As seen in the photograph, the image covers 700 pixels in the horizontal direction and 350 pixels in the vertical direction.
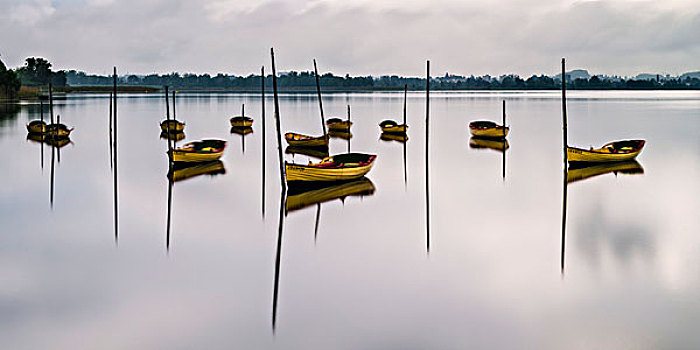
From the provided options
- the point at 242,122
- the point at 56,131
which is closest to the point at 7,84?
the point at 242,122

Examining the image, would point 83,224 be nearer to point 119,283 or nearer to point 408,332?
point 119,283

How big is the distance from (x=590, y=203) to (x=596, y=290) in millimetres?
10207

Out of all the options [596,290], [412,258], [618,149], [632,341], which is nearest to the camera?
[632,341]

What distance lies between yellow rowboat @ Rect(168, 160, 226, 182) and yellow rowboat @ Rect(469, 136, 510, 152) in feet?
59.4

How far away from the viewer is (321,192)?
24125 mm

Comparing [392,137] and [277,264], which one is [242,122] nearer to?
[392,137]

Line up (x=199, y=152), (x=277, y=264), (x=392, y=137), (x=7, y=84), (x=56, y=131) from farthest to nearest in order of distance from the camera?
(x=7, y=84) → (x=392, y=137) → (x=56, y=131) → (x=199, y=152) → (x=277, y=264)

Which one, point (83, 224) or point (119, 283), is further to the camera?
point (83, 224)

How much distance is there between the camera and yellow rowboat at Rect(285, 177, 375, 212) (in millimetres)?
22719

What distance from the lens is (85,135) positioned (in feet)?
165

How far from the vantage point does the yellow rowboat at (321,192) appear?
22.7 meters

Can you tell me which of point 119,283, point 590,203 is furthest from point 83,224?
point 590,203

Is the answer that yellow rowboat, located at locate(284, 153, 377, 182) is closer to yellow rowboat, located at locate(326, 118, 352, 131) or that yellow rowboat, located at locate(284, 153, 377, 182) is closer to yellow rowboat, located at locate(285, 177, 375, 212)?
yellow rowboat, located at locate(285, 177, 375, 212)

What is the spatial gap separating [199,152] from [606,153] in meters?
19.4
